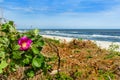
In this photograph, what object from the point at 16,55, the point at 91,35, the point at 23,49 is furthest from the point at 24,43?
the point at 91,35

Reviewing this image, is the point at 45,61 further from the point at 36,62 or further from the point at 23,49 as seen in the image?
the point at 23,49

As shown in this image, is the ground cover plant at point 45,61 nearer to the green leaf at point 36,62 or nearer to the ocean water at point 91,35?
the green leaf at point 36,62

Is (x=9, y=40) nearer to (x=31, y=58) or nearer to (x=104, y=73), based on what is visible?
(x=31, y=58)

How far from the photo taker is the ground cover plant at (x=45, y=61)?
3441 mm

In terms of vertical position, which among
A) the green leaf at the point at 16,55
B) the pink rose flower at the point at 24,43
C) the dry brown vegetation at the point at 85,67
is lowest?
the dry brown vegetation at the point at 85,67

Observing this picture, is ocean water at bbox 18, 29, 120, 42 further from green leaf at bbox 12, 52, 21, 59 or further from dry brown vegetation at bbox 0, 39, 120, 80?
green leaf at bbox 12, 52, 21, 59

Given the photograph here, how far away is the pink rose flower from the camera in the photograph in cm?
332

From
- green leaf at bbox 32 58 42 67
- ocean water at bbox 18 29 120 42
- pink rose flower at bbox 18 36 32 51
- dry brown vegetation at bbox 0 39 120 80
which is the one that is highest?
pink rose flower at bbox 18 36 32 51

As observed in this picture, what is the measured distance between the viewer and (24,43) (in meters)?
3.36

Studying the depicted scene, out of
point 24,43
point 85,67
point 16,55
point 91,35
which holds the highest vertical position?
point 24,43

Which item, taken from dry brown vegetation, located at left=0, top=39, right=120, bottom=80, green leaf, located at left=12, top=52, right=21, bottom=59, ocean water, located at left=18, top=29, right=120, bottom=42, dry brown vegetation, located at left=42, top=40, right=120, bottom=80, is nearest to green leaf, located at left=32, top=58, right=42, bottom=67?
green leaf, located at left=12, top=52, right=21, bottom=59

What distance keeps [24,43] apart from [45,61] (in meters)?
0.48

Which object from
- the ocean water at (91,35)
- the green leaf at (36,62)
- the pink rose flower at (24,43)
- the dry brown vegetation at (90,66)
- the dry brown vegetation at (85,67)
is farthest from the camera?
the ocean water at (91,35)

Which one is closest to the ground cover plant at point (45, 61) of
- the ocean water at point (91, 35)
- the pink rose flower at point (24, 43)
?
the pink rose flower at point (24, 43)
